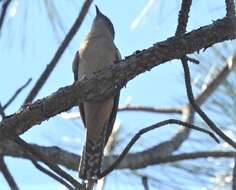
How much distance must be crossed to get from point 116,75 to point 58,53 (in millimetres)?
896

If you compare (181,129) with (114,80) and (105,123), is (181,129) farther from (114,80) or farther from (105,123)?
(114,80)

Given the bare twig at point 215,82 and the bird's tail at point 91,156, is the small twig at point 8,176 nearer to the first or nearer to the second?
the bird's tail at point 91,156

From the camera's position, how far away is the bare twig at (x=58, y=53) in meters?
2.36

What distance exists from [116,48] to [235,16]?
1683 mm

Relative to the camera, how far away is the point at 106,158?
9.66ft

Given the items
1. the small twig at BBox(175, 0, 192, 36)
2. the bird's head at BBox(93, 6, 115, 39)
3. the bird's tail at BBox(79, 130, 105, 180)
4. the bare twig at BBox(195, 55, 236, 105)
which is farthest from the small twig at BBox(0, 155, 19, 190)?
the bird's head at BBox(93, 6, 115, 39)

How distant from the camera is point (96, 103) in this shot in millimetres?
2938

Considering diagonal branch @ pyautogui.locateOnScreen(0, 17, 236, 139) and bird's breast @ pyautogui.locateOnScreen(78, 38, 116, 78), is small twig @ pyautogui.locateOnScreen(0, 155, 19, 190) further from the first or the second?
bird's breast @ pyautogui.locateOnScreen(78, 38, 116, 78)

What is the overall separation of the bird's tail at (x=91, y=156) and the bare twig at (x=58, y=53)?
0.32 meters

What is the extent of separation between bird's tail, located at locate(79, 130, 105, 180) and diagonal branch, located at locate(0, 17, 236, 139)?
2.55 feet

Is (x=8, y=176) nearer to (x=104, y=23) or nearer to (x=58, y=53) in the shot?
(x=58, y=53)

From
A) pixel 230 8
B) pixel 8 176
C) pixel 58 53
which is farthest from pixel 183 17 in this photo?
pixel 58 53

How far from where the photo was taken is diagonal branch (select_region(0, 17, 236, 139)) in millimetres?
1485

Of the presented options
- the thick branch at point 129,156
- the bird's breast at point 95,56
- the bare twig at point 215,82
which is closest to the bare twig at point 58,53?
the thick branch at point 129,156
